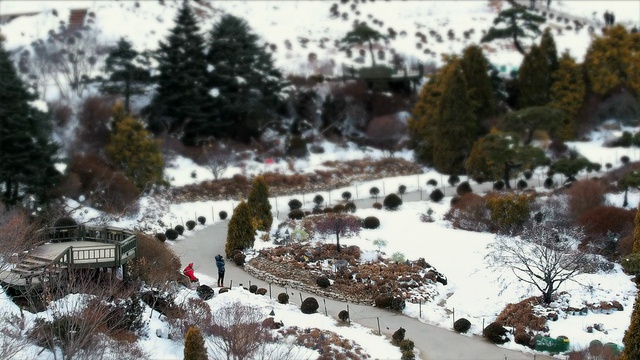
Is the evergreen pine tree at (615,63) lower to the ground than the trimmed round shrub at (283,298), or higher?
higher

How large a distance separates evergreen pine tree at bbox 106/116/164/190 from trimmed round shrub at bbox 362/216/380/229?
36.6 ft

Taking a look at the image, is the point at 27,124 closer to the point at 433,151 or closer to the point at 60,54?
the point at 60,54

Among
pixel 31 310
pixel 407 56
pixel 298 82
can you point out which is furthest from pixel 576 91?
pixel 31 310

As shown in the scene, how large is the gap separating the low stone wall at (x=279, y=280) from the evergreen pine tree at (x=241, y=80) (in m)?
19.8

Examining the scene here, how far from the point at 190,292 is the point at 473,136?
82.9ft

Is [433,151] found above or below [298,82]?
below

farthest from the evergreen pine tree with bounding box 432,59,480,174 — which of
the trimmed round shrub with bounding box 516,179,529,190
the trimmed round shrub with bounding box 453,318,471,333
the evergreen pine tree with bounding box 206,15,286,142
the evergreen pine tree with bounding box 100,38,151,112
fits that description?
the trimmed round shrub with bounding box 453,318,471,333

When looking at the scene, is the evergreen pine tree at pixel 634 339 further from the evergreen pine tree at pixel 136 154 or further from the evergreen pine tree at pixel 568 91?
the evergreen pine tree at pixel 568 91

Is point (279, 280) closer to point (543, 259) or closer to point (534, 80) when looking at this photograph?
point (543, 259)

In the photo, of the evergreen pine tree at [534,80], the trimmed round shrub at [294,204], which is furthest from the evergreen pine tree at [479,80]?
the trimmed round shrub at [294,204]

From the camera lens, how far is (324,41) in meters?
61.1

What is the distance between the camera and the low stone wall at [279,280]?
25.4 metres

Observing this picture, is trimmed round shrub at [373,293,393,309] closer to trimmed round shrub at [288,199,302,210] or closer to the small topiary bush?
the small topiary bush

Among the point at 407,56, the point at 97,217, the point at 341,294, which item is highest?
the point at 407,56
